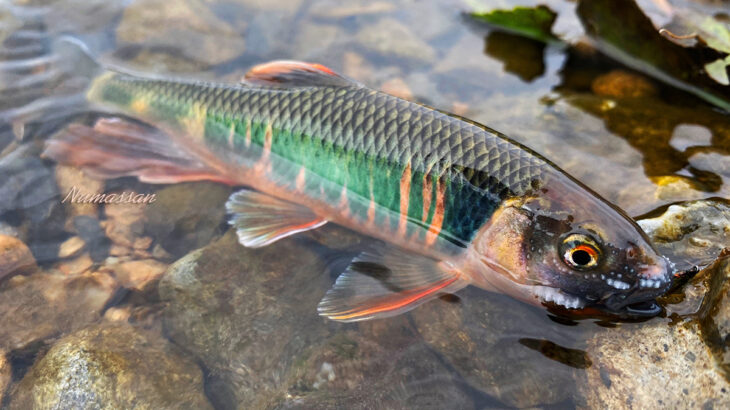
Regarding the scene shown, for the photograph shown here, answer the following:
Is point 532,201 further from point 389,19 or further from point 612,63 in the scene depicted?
point 389,19

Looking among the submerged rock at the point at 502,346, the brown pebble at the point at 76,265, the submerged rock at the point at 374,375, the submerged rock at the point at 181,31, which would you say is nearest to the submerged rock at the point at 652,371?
the submerged rock at the point at 502,346

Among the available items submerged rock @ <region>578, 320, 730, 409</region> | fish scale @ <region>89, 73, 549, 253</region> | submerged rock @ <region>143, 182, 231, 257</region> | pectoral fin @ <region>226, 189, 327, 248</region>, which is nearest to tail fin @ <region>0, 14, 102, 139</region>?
submerged rock @ <region>143, 182, 231, 257</region>

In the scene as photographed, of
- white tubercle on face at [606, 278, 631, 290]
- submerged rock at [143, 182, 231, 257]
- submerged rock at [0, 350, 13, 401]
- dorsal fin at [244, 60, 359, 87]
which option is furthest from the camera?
submerged rock at [143, 182, 231, 257]

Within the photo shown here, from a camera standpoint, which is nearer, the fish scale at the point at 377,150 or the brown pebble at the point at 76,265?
the fish scale at the point at 377,150

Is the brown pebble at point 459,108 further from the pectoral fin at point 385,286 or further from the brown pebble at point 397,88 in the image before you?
the pectoral fin at point 385,286

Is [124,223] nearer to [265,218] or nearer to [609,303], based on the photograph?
[265,218]

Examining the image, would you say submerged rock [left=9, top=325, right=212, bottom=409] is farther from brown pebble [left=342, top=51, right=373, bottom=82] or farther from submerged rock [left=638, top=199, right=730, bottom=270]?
brown pebble [left=342, top=51, right=373, bottom=82]

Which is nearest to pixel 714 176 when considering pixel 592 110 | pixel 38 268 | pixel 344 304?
pixel 592 110
